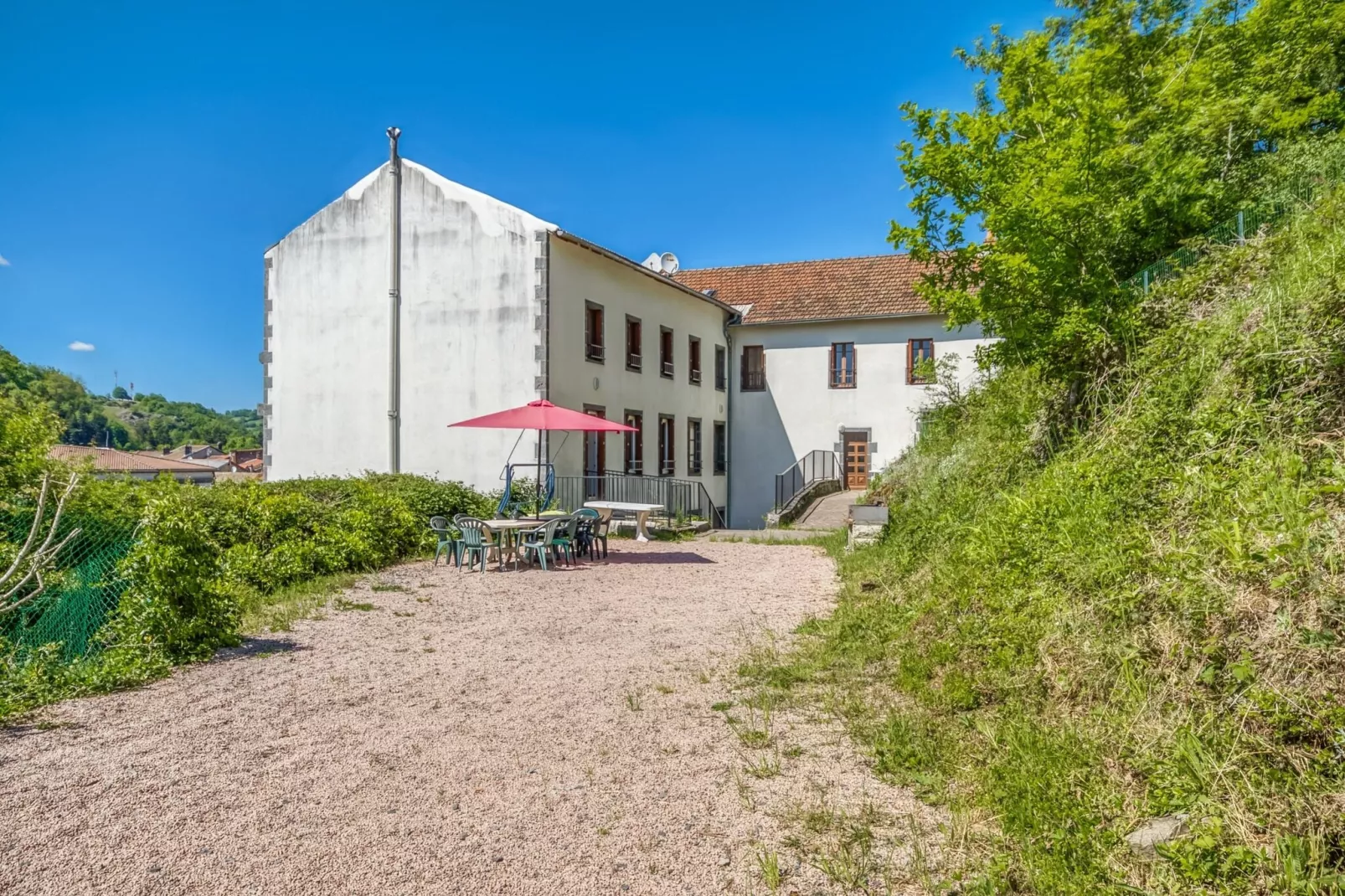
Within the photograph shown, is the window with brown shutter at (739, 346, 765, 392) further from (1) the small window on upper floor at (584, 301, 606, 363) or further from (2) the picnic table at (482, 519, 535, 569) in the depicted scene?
(2) the picnic table at (482, 519, 535, 569)

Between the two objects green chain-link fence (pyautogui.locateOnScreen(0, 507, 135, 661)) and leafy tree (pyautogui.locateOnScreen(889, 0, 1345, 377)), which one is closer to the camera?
green chain-link fence (pyautogui.locateOnScreen(0, 507, 135, 661))

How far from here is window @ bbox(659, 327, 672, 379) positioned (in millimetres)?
22719

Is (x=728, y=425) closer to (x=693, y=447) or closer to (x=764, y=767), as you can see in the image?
(x=693, y=447)

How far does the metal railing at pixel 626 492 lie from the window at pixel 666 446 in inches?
46.1

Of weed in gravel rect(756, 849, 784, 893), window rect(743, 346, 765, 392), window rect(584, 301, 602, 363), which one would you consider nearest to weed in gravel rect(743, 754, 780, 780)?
weed in gravel rect(756, 849, 784, 893)

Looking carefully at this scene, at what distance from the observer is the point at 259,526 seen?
35.8 feet

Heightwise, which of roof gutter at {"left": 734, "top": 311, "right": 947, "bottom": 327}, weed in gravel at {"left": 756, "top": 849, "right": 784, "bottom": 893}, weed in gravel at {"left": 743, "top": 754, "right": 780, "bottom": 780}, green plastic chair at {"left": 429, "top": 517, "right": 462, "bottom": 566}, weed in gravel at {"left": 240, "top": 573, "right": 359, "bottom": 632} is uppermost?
roof gutter at {"left": 734, "top": 311, "right": 947, "bottom": 327}

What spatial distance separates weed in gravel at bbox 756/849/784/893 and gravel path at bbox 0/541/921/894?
0.17 ft

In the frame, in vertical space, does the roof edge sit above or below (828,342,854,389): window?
above

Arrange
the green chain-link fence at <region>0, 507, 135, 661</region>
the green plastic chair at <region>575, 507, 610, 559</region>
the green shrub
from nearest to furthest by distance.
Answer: the green shrub
the green chain-link fence at <region>0, 507, 135, 661</region>
the green plastic chair at <region>575, 507, 610, 559</region>

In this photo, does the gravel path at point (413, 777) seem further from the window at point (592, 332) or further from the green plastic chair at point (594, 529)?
the window at point (592, 332)

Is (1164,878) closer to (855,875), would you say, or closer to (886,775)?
(855,875)

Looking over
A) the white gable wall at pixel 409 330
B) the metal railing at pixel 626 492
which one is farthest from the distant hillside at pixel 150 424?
the metal railing at pixel 626 492

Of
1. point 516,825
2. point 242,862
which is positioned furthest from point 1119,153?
point 242,862
